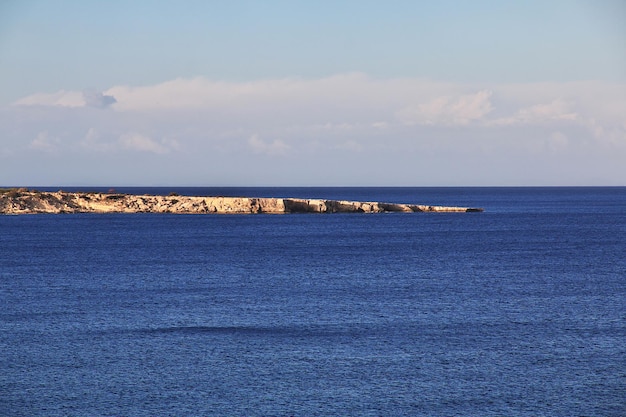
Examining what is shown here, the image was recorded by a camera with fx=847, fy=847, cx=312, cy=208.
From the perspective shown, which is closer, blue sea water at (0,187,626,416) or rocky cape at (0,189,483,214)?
blue sea water at (0,187,626,416)

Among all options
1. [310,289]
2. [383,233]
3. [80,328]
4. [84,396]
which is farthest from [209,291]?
[383,233]

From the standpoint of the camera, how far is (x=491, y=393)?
1253 inches

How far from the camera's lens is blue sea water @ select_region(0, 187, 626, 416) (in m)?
31.1

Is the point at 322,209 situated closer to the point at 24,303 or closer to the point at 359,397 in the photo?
the point at 24,303

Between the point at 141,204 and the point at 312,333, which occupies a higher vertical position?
the point at 141,204

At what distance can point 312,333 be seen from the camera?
4272 centimetres

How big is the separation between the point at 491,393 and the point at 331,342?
34.1 ft

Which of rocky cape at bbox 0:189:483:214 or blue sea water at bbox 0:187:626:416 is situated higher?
rocky cape at bbox 0:189:483:214

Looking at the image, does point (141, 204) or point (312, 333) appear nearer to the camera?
point (312, 333)

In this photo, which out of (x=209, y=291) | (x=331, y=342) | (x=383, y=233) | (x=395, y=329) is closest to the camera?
(x=331, y=342)

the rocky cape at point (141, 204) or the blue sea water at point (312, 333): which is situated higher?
the rocky cape at point (141, 204)

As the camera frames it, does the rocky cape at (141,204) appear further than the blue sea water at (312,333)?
Yes

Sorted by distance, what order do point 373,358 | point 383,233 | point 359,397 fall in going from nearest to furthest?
point 359,397
point 373,358
point 383,233

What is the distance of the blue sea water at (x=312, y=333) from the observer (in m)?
31.1
